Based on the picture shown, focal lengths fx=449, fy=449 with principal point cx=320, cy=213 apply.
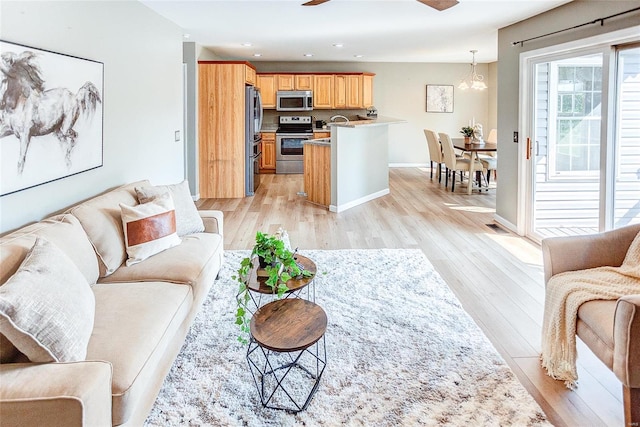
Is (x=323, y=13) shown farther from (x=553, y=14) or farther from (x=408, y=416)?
(x=408, y=416)

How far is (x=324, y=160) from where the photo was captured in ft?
21.0

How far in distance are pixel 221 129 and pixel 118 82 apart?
11.5 feet

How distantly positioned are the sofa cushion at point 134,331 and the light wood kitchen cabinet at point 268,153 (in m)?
7.62

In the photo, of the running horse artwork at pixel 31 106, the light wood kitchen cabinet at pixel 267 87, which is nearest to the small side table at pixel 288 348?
the running horse artwork at pixel 31 106

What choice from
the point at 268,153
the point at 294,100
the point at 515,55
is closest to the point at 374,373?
the point at 515,55

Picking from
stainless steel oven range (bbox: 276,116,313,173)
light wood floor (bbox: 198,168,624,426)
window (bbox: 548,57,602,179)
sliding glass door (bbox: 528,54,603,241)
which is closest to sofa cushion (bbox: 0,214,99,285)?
Result: light wood floor (bbox: 198,168,624,426)

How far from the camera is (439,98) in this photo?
10484mm

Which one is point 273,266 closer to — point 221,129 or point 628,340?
point 628,340

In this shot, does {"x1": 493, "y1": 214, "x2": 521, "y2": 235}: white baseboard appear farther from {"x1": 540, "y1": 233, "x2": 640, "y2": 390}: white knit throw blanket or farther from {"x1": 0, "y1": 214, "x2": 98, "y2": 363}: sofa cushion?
{"x1": 0, "y1": 214, "x2": 98, "y2": 363}: sofa cushion

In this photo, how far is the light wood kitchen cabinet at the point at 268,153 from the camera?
32.2 ft

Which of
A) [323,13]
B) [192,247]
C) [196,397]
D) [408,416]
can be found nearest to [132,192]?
[192,247]

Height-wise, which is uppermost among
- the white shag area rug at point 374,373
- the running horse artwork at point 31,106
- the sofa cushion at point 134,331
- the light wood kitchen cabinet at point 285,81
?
the light wood kitchen cabinet at point 285,81

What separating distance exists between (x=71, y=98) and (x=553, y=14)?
13.5 ft

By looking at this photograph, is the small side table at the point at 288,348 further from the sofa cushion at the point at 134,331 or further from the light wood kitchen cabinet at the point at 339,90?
the light wood kitchen cabinet at the point at 339,90
